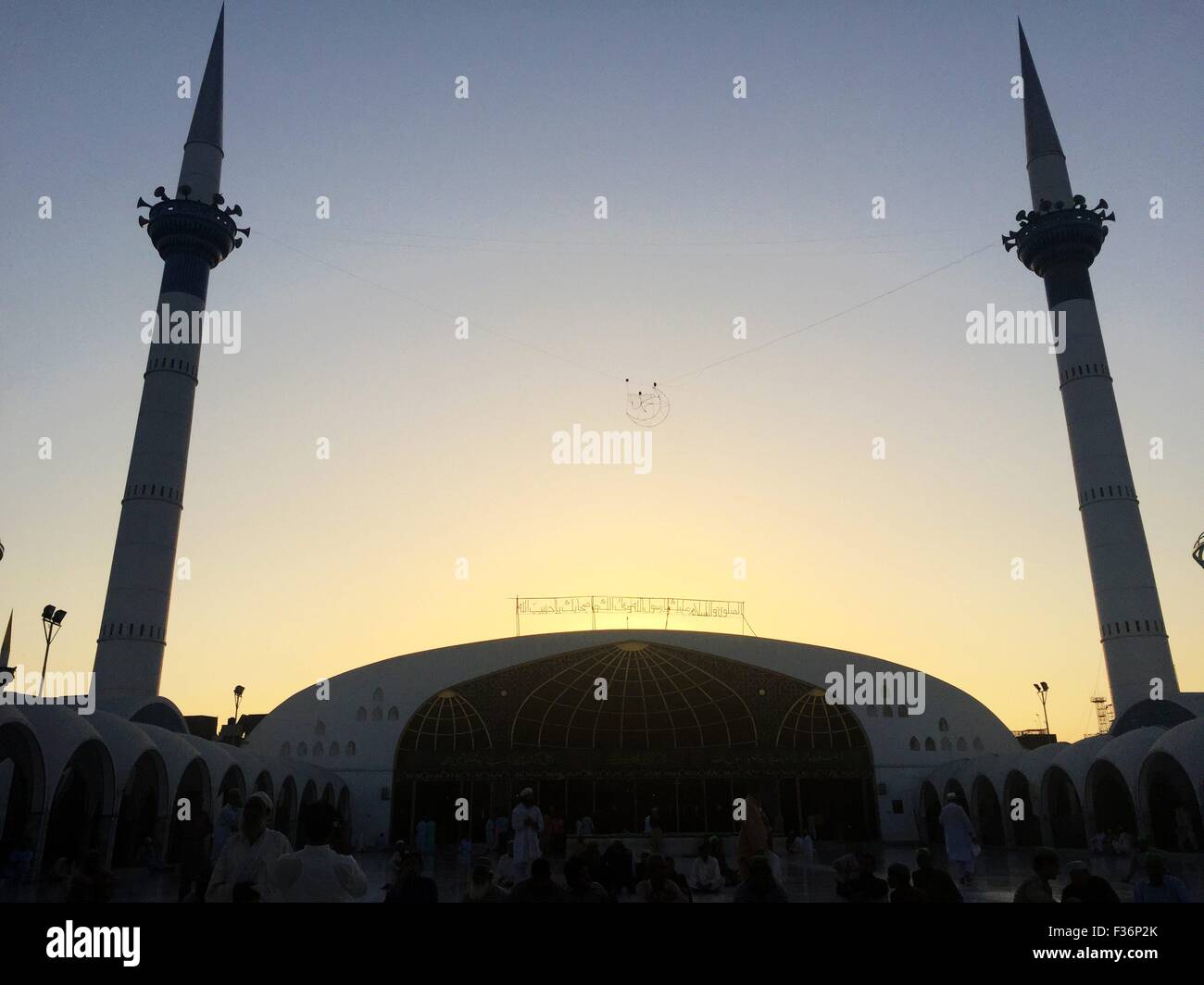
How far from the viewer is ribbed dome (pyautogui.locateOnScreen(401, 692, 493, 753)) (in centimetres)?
4178

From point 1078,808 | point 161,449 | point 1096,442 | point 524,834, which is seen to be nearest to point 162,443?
point 161,449

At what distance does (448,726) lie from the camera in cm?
4266

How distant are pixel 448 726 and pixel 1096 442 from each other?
99.0 feet

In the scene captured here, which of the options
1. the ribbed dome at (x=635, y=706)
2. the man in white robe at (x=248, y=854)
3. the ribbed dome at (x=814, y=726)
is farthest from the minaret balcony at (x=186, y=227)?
the man in white robe at (x=248, y=854)

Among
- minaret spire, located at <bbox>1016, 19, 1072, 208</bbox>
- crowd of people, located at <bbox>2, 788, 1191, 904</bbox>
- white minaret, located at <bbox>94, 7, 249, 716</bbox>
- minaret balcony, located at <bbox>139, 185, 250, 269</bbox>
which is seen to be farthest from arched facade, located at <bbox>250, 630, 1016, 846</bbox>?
crowd of people, located at <bbox>2, 788, 1191, 904</bbox>

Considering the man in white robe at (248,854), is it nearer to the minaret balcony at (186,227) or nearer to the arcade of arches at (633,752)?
the arcade of arches at (633,752)

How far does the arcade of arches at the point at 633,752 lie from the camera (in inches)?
1617

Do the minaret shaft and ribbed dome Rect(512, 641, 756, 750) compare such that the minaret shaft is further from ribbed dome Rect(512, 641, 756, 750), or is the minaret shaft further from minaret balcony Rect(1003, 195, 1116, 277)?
minaret balcony Rect(1003, 195, 1116, 277)

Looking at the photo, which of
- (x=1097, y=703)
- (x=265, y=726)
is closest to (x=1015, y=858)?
(x=265, y=726)

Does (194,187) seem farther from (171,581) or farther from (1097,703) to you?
(1097,703)

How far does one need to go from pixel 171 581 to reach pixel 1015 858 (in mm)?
30967

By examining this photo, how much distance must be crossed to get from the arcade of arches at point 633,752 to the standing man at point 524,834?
28138 mm

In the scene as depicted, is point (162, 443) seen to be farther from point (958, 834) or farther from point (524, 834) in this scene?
point (958, 834)

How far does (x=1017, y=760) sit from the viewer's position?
33.6m
